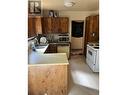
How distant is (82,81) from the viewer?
4281mm

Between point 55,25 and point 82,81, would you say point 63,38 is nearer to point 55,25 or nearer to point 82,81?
point 55,25

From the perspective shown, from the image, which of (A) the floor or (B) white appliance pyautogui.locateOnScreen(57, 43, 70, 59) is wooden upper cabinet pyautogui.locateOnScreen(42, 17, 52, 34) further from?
(A) the floor

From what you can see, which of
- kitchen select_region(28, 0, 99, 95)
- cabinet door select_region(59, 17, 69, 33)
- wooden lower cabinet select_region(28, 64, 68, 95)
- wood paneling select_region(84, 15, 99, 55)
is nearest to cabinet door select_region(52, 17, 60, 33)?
kitchen select_region(28, 0, 99, 95)

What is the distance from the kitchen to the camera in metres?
2.99

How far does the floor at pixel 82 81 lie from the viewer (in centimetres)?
360

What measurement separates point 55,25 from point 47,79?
4179 millimetres

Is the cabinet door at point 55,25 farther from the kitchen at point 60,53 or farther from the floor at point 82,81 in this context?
the floor at point 82,81

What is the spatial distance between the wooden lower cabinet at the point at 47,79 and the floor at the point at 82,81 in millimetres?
555

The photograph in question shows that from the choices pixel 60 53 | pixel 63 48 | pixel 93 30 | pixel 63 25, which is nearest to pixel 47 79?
pixel 60 53

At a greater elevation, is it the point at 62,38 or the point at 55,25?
the point at 55,25

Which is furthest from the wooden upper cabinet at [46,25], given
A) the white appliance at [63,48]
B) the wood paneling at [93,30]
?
the wood paneling at [93,30]
